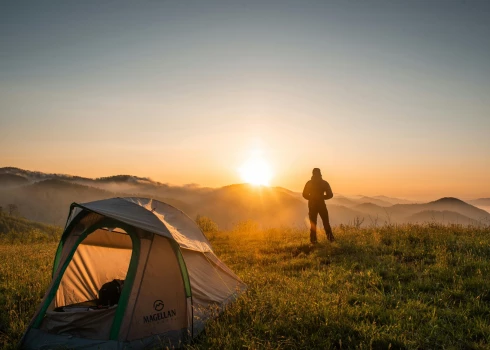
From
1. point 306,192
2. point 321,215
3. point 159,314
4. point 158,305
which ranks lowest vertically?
point 159,314

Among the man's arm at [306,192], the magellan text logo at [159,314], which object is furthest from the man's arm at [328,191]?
the magellan text logo at [159,314]

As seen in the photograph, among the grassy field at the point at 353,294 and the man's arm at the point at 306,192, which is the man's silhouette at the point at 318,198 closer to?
the man's arm at the point at 306,192

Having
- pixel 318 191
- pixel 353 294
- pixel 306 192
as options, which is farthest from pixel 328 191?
pixel 353 294

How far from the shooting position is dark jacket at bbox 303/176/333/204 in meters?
13.1

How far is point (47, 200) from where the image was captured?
601ft

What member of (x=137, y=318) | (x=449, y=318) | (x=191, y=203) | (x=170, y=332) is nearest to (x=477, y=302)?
(x=449, y=318)

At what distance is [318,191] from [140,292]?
8.71m

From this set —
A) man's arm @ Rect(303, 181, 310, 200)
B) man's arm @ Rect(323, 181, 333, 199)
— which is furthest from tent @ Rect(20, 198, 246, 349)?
man's arm @ Rect(323, 181, 333, 199)

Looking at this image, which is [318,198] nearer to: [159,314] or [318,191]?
[318,191]

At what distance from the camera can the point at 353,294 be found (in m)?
6.97

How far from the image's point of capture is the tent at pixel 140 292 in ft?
18.6

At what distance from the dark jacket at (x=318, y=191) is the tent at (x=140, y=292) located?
6.62 metres

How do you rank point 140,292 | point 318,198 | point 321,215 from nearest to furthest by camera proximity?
point 140,292
point 318,198
point 321,215

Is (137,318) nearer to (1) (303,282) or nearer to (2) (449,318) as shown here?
(1) (303,282)
